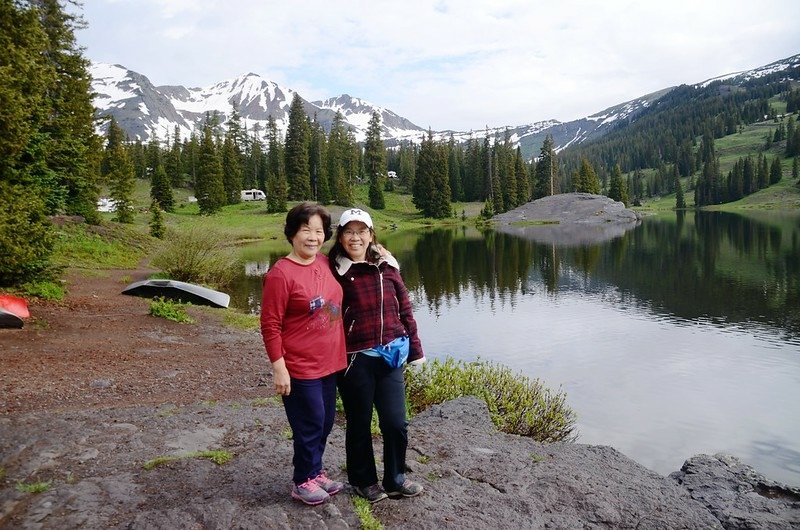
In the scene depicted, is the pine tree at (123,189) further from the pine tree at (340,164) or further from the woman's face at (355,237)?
the woman's face at (355,237)

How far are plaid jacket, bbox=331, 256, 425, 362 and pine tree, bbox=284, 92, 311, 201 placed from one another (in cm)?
7661

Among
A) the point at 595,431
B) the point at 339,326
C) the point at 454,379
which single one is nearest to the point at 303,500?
the point at 339,326

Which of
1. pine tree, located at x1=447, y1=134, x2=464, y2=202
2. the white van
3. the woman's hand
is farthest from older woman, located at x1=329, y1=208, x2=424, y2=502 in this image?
pine tree, located at x1=447, y1=134, x2=464, y2=202

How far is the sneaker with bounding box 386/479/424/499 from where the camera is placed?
15.4 ft

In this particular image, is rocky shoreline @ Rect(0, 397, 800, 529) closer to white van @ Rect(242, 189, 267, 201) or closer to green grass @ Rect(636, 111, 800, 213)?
white van @ Rect(242, 189, 267, 201)

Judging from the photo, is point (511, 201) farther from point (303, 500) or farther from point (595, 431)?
point (303, 500)

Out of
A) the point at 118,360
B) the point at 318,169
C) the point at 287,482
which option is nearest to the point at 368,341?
the point at 287,482

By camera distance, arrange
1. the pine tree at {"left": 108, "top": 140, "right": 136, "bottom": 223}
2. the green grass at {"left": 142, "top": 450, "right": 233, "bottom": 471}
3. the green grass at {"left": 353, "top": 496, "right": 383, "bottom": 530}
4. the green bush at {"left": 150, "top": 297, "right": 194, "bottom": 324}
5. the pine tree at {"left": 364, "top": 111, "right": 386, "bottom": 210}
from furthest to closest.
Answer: the pine tree at {"left": 364, "top": 111, "right": 386, "bottom": 210}, the pine tree at {"left": 108, "top": 140, "right": 136, "bottom": 223}, the green bush at {"left": 150, "top": 297, "right": 194, "bottom": 324}, the green grass at {"left": 142, "top": 450, "right": 233, "bottom": 471}, the green grass at {"left": 353, "top": 496, "right": 383, "bottom": 530}

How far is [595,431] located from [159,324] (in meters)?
10.8

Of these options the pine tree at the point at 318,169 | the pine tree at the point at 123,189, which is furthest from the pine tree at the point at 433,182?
the pine tree at the point at 123,189

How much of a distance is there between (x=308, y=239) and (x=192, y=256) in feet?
66.0

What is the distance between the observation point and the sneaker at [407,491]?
468 centimetres

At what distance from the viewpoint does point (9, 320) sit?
36.8ft

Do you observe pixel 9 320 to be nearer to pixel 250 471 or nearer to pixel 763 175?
pixel 250 471
